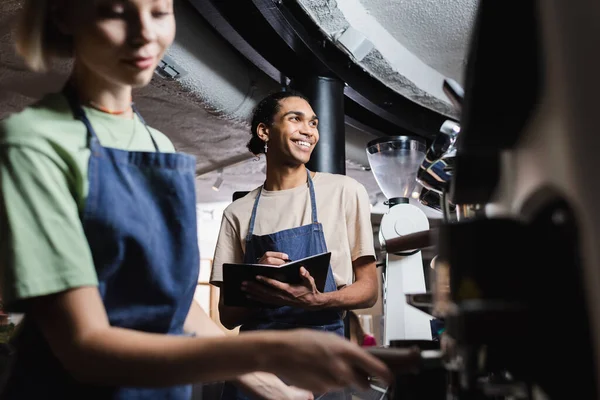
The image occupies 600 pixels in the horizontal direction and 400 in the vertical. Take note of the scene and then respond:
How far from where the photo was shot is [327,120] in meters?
3.23

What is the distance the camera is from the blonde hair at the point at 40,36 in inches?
35.1

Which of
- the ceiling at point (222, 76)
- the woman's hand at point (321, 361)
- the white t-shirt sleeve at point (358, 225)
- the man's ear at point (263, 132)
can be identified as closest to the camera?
the woman's hand at point (321, 361)

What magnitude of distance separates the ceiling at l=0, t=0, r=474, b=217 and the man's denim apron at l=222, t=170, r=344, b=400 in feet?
3.97

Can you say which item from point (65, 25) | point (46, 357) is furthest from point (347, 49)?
point (46, 357)

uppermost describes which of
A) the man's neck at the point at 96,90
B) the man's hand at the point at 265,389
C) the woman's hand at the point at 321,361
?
the man's neck at the point at 96,90

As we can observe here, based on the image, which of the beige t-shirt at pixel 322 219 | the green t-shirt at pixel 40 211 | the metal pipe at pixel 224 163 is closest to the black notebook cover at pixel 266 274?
the beige t-shirt at pixel 322 219

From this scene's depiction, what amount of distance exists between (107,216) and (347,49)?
9.25 feet

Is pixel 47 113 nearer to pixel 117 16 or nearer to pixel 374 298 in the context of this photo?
pixel 117 16

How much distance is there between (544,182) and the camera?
0.57 m

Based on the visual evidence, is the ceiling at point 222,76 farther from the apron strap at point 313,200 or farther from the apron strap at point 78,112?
the apron strap at point 78,112

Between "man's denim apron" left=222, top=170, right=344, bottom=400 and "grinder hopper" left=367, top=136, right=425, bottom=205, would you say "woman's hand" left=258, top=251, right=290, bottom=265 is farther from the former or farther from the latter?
"grinder hopper" left=367, top=136, right=425, bottom=205

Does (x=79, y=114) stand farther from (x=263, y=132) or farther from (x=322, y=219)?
(x=263, y=132)

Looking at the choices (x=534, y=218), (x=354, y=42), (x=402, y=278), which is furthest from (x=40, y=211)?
(x=354, y=42)

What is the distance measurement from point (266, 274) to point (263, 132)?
32.3 inches
